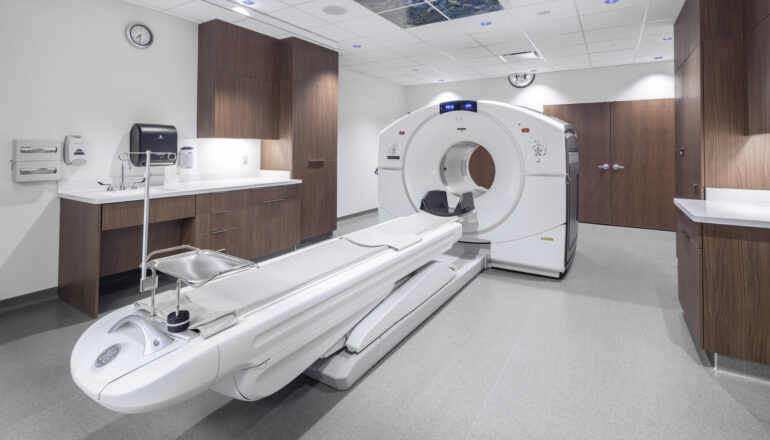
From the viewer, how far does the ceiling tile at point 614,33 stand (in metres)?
4.22

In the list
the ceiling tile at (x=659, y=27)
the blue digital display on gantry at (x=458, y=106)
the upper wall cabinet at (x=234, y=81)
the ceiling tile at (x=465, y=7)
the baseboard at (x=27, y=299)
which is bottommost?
the baseboard at (x=27, y=299)

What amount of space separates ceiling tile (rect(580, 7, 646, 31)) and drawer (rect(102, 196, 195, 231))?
4.00 meters

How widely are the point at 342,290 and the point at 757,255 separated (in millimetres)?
1843

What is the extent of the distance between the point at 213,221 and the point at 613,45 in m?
4.87

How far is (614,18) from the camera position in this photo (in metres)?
3.95

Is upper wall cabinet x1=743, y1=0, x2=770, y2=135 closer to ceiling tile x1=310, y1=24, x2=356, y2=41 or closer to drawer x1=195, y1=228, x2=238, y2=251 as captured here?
ceiling tile x1=310, y1=24, x2=356, y2=41

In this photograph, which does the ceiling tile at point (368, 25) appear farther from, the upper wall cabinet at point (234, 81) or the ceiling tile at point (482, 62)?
the ceiling tile at point (482, 62)

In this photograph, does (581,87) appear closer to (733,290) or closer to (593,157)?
(593,157)

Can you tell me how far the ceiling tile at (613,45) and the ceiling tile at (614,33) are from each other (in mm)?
127

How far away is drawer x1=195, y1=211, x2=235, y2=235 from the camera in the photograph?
3.38m

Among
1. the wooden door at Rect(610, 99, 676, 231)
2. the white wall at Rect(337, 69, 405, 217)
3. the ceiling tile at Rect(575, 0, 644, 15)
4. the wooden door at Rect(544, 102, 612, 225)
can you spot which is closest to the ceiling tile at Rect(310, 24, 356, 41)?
the white wall at Rect(337, 69, 405, 217)

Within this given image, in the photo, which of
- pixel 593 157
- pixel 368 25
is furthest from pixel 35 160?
pixel 593 157

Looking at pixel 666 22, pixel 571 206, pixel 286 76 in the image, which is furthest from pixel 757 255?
pixel 286 76

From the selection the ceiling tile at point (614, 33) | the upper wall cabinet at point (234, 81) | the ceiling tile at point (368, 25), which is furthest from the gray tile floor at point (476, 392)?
the ceiling tile at point (614, 33)
